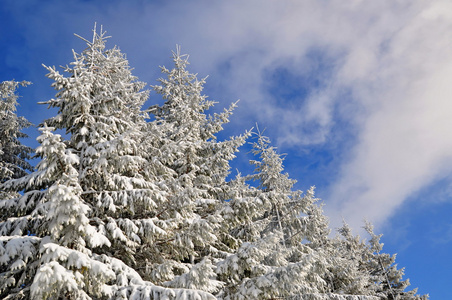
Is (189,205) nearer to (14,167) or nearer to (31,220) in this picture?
(31,220)

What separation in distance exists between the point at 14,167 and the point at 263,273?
52.6 ft

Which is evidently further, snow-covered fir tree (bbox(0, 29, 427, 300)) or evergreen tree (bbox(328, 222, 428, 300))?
evergreen tree (bbox(328, 222, 428, 300))

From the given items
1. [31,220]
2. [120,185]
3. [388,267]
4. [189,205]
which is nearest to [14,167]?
[31,220]

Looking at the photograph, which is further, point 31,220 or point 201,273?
point 31,220

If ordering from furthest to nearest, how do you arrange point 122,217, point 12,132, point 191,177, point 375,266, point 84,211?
point 375,266 < point 12,132 < point 191,177 < point 122,217 < point 84,211

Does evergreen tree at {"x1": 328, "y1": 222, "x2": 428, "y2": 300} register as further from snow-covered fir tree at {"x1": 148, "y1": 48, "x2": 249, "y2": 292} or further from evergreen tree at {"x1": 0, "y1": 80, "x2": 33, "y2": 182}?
evergreen tree at {"x1": 0, "y1": 80, "x2": 33, "y2": 182}

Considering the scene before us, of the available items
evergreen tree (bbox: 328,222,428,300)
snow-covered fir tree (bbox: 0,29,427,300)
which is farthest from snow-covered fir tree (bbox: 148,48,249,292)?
evergreen tree (bbox: 328,222,428,300)

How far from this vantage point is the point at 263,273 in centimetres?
1030

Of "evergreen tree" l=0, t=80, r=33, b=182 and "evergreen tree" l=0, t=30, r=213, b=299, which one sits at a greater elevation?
"evergreen tree" l=0, t=80, r=33, b=182

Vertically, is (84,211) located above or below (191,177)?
below

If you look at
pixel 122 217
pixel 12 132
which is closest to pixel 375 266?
pixel 122 217

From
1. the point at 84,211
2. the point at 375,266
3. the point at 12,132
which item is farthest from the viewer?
the point at 375,266

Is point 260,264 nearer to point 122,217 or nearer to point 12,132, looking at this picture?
point 122,217

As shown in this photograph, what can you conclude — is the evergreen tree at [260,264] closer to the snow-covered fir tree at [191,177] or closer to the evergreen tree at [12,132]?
the snow-covered fir tree at [191,177]
